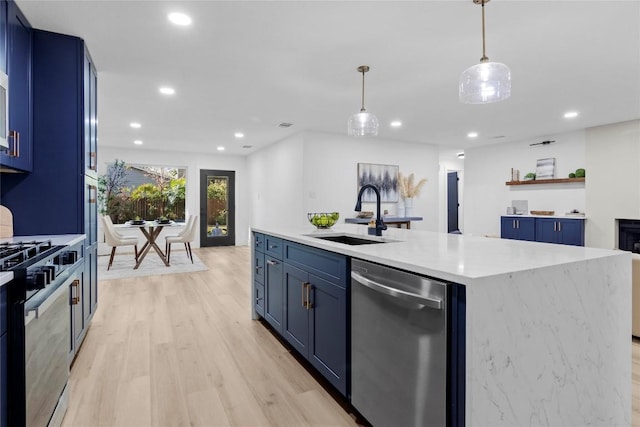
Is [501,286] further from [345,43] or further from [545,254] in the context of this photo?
[345,43]

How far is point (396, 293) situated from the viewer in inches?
54.8

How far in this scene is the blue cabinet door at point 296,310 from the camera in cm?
225

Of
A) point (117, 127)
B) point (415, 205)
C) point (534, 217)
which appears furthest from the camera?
point (415, 205)

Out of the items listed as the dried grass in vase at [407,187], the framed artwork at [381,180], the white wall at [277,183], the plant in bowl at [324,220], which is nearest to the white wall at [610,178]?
the dried grass in vase at [407,187]

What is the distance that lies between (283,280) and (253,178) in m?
6.32

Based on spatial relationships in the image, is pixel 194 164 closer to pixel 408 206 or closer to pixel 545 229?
pixel 408 206

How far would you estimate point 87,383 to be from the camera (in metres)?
2.14

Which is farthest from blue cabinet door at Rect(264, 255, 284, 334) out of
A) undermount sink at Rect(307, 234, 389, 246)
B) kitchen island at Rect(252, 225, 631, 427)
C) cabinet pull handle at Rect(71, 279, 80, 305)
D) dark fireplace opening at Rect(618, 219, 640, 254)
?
dark fireplace opening at Rect(618, 219, 640, 254)

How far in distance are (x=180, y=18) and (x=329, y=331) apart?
2304 mm

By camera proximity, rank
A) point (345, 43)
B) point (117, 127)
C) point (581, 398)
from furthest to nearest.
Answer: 1. point (117, 127)
2. point (345, 43)
3. point (581, 398)

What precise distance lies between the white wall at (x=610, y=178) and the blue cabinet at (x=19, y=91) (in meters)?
7.52

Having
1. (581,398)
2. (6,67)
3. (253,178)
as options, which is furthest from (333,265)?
(253,178)

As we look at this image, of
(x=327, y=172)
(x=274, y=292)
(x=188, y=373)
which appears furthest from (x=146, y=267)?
(x=188, y=373)

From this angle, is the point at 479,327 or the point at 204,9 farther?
the point at 204,9
